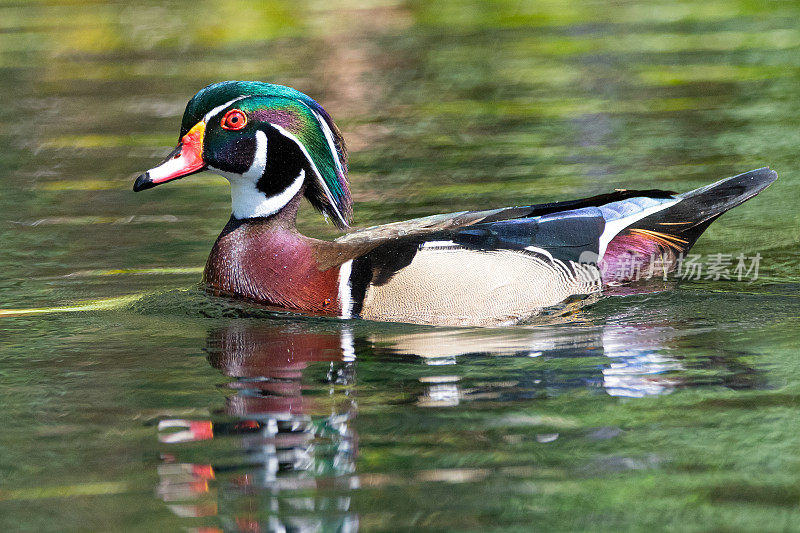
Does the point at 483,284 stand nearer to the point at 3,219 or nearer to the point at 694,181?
the point at 694,181

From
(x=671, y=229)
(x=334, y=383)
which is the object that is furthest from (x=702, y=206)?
(x=334, y=383)

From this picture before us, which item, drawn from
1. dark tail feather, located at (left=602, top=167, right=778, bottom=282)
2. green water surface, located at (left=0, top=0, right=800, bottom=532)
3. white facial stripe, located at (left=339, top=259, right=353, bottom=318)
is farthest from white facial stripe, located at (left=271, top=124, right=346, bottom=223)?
dark tail feather, located at (left=602, top=167, right=778, bottom=282)

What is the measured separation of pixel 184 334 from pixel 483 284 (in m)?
1.75

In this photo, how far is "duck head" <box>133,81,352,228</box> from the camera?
6.86 meters

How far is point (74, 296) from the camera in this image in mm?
7672

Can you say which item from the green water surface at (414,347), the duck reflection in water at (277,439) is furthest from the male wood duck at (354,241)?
the duck reflection in water at (277,439)

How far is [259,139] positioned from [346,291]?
1.04 metres

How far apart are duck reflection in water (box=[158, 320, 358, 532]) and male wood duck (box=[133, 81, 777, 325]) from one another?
40cm

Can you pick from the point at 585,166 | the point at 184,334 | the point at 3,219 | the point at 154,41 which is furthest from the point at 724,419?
the point at 154,41

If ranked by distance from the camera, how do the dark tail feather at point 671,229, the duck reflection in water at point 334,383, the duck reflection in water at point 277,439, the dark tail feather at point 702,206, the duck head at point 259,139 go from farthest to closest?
the dark tail feather at point 702,206 < the dark tail feather at point 671,229 < the duck head at point 259,139 < the duck reflection in water at point 334,383 < the duck reflection in water at point 277,439

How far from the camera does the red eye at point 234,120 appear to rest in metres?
6.87

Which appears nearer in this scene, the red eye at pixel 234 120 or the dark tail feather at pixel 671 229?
the red eye at pixel 234 120

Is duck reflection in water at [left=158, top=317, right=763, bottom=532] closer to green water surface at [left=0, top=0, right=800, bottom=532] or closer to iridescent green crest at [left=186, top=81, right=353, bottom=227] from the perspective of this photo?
green water surface at [left=0, top=0, right=800, bottom=532]

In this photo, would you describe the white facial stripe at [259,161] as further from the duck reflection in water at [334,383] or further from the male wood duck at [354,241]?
the duck reflection in water at [334,383]
